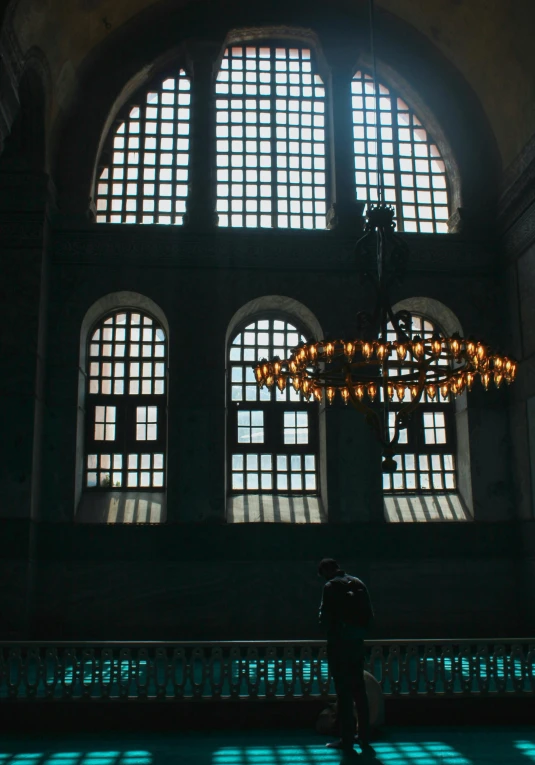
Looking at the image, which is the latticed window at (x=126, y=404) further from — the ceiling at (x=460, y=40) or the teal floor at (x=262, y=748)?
the teal floor at (x=262, y=748)

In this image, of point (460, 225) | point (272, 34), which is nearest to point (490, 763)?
point (460, 225)

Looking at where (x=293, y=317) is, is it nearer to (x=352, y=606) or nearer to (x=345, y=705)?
(x=352, y=606)

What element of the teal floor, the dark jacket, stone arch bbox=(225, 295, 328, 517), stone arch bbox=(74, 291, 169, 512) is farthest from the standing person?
stone arch bbox=(74, 291, 169, 512)

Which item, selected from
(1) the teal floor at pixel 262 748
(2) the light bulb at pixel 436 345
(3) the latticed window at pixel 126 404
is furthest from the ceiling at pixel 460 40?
(1) the teal floor at pixel 262 748

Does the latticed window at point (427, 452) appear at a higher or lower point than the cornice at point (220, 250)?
lower

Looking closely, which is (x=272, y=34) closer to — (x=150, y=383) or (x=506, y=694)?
(x=150, y=383)

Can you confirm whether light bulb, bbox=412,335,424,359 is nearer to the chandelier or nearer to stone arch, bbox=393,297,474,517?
the chandelier

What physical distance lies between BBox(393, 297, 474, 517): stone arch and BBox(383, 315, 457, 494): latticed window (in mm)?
151

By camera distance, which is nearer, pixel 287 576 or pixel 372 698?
pixel 372 698

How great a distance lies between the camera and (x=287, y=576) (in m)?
11.6

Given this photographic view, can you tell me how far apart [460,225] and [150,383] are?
5.50m

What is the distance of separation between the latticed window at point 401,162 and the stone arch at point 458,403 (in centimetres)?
137

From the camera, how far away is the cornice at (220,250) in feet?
41.2

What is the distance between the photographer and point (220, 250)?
1266 cm
